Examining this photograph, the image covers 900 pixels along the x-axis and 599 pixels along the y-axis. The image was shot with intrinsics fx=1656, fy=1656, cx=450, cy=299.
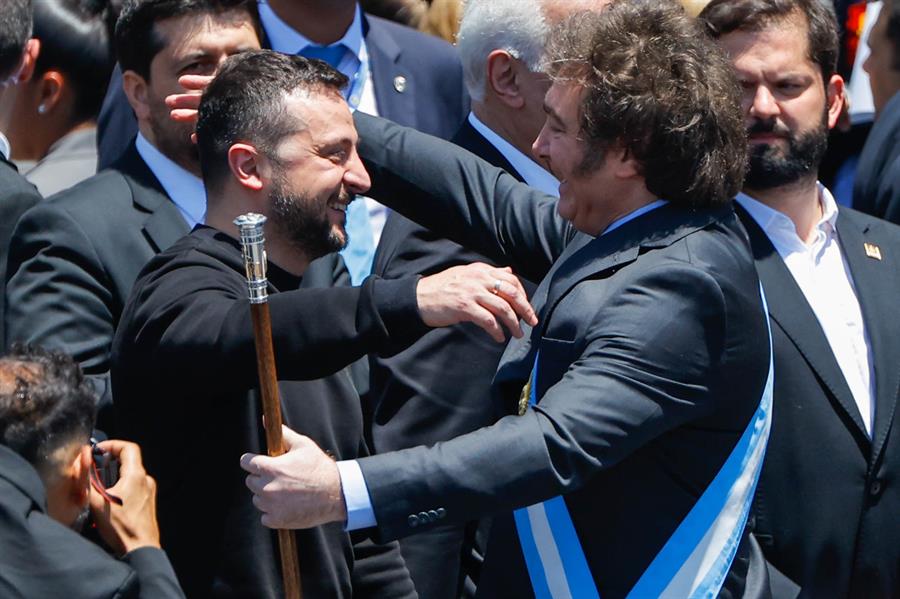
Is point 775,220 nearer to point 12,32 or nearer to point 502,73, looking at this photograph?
point 502,73

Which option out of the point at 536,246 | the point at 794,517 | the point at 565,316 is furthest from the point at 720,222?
the point at 794,517

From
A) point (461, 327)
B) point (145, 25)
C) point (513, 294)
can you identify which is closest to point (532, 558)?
point (513, 294)

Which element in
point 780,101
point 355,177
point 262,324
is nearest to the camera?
point 262,324

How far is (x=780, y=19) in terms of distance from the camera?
→ 468cm

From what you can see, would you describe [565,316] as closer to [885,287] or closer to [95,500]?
[95,500]

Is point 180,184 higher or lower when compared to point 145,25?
lower

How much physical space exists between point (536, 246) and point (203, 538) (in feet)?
3.70

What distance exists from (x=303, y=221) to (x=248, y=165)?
7.6 inches

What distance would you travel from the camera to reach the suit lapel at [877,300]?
4.30 m

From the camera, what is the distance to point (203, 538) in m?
3.56

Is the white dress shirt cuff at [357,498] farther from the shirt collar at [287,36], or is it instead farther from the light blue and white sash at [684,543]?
the shirt collar at [287,36]

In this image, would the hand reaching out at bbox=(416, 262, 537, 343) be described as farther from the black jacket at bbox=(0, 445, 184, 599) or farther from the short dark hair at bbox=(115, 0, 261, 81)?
Answer: the short dark hair at bbox=(115, 0, 261, 81)

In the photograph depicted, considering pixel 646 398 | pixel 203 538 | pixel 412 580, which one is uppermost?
pixel 646 398

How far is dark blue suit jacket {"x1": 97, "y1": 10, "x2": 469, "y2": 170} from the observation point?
537 cm
